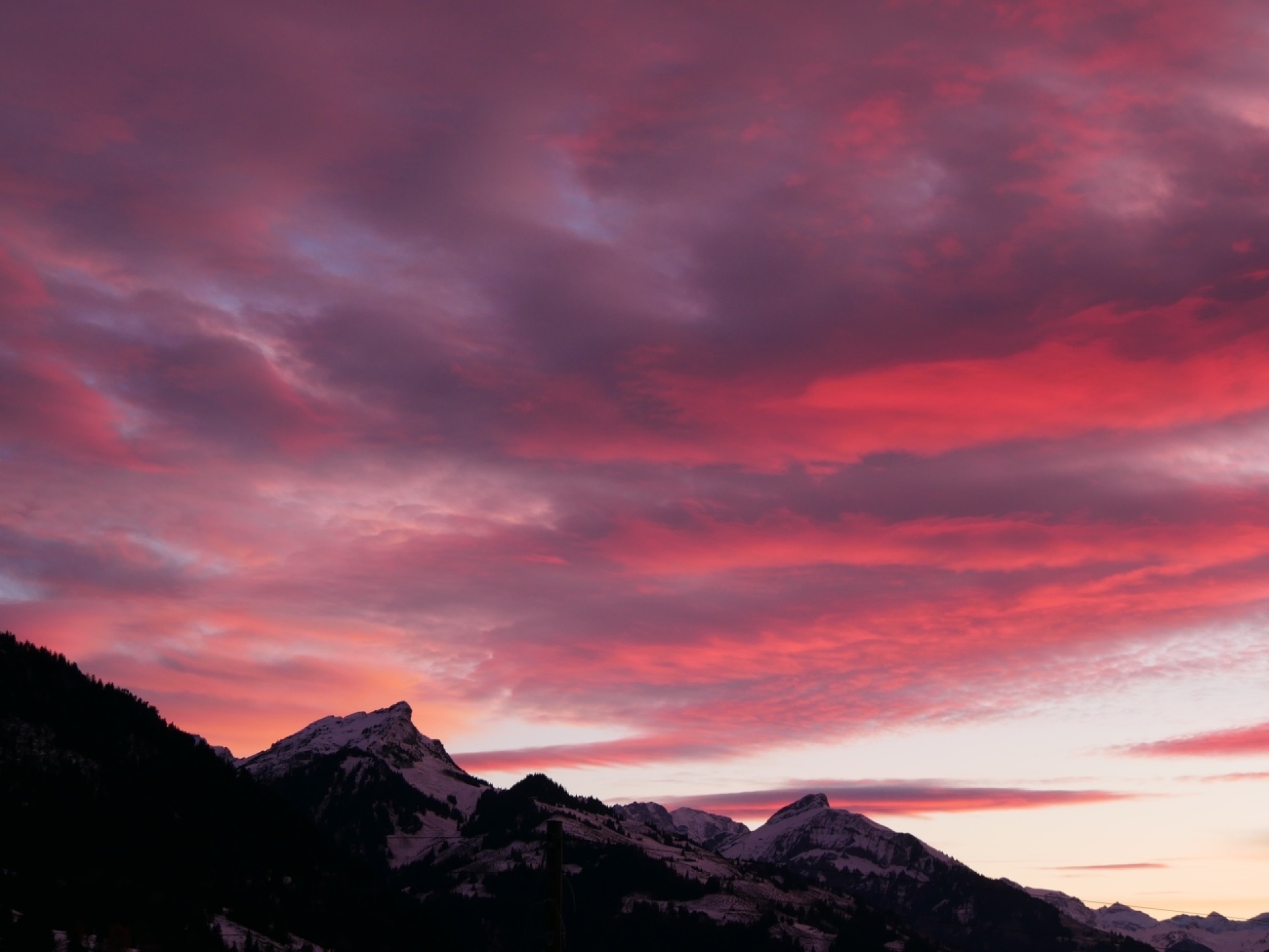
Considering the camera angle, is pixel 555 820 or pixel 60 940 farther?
pixel 60 940

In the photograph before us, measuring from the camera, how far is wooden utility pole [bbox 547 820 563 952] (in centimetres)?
4950

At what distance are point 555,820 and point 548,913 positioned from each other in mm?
3918

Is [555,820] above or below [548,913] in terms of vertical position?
above

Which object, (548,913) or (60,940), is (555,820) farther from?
(60,940)

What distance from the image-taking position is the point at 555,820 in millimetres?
52781

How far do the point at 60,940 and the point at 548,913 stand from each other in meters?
173

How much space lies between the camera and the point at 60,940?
190 m

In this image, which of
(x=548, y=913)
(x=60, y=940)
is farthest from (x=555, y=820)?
(x=60, y=940)

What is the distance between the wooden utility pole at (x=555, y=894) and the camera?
1949 inches

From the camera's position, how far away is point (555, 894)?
165 ft

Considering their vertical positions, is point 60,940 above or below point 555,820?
below

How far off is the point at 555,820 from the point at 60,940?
17186cm

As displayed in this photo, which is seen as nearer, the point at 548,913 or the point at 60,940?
the point at 548,913

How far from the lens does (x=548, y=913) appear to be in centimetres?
5050
